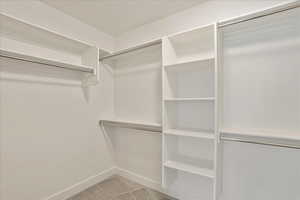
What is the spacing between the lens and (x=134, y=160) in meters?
2.29

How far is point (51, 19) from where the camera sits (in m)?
1.75

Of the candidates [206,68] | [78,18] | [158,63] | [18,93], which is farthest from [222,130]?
[78,18]

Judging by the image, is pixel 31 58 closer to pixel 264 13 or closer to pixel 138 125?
pixel 138 125

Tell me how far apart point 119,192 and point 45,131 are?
1.21m

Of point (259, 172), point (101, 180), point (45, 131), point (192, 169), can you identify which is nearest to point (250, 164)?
point (259, 172)

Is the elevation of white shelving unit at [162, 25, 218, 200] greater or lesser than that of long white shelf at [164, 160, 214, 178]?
greater

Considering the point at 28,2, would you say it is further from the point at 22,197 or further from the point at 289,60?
Result: the point at 289,60

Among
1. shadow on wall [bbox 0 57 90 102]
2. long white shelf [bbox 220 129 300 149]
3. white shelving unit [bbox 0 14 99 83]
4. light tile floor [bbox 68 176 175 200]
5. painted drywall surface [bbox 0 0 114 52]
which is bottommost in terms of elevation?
light tile floor [bbox 68 176 175 200]

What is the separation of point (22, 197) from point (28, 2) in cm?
202

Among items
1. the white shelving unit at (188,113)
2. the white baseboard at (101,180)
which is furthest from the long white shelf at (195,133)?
Result: the white baseboard at (101,180)

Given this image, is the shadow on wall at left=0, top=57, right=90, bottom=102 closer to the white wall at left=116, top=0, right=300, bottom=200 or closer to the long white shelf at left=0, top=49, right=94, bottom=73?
the long white shelf at left=0, top=49, right=94, bottom=73

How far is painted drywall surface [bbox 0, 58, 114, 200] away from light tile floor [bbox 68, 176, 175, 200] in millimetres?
196

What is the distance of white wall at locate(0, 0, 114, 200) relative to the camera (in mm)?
1445

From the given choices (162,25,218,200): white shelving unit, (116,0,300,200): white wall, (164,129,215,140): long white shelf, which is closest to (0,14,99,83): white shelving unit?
(162,25,218,200): white shelving unit
